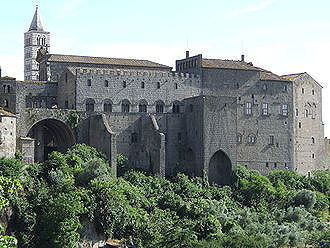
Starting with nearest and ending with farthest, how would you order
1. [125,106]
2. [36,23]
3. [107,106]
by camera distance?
[107,106], [125,106], [36,23]

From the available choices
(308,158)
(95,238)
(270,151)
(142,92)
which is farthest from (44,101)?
(308,158)

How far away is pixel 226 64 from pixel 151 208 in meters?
20.8

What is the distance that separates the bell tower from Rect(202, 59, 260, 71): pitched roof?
3796 cm

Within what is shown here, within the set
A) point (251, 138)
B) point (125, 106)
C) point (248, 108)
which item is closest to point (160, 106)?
point (125, 106)

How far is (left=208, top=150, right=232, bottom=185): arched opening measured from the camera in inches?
2466

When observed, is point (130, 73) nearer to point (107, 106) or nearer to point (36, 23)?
point (107, 106)

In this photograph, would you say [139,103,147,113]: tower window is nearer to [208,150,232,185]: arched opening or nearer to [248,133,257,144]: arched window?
[208,150,232,185]: arched opening

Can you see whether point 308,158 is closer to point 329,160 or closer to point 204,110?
point 329,160

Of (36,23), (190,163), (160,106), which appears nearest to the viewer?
(190,163)

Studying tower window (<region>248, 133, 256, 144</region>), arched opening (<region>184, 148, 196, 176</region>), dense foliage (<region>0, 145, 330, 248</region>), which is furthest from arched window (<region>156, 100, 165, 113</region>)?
tower window (<region>248, 133, 256, 144</region>)

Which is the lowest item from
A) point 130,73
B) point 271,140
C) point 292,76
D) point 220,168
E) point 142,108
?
point 220,168

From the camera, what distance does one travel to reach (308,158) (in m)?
72.9

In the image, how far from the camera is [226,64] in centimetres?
6781

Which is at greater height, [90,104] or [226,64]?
[226,64]
